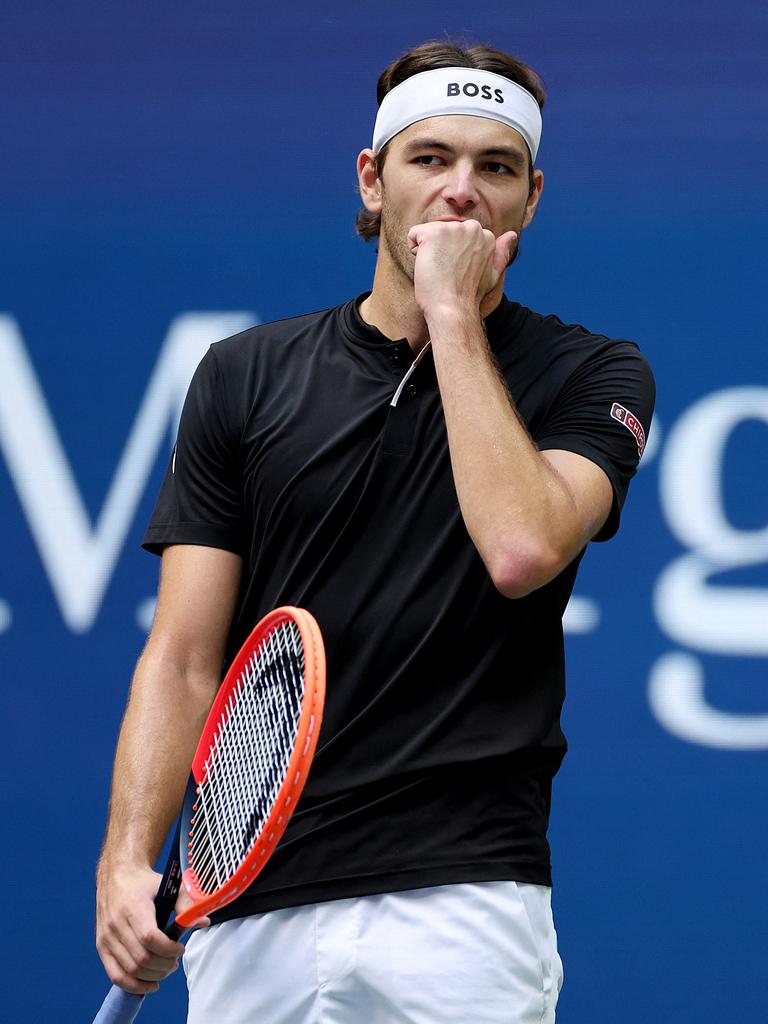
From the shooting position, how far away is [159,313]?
2922 mm

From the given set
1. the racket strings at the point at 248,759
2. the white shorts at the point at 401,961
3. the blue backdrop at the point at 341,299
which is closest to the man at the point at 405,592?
the white shorts at the point at 401,961

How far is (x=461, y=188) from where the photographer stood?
179 cm

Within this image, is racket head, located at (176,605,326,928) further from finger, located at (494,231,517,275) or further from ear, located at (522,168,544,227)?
ear, located at (522,168,544,227)

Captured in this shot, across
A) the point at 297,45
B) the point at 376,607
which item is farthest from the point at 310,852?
the point at 297,45

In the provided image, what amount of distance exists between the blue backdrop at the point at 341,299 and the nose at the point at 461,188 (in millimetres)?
1093

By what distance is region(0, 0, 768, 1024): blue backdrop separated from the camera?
2799 millimetres

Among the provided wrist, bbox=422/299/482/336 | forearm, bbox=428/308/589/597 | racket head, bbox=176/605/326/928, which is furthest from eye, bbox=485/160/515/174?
racket head, bbox=176/605/326/928

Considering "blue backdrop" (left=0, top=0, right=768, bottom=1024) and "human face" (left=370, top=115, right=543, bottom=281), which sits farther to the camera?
"blue backdrop" (left=0, top=0, right=768, bottom=1024)

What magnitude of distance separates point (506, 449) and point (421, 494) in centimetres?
15

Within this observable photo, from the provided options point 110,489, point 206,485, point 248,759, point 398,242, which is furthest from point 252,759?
point 110,489

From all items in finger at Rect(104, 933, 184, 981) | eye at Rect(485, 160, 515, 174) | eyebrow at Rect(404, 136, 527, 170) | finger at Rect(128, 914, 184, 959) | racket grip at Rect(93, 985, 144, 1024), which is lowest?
racket grip at Rect(93, 985, 144, 1024)

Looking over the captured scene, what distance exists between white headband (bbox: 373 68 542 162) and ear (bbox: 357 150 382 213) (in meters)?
0.05

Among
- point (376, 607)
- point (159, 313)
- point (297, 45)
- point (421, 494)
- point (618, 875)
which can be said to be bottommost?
point (618, 875)

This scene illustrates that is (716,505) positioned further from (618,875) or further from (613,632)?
(618,875)
